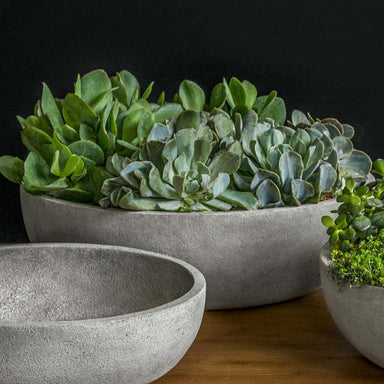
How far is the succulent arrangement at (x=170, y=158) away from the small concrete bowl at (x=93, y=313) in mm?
80

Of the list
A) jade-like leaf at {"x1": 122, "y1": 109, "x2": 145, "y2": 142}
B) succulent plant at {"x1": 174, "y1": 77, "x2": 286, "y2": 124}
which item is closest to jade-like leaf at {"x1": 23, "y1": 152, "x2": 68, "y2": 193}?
jade-like leaf at {"x1": 122, "y1": 109, "x2": 145, "y2": 142}

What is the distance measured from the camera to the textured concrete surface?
0.62 meters

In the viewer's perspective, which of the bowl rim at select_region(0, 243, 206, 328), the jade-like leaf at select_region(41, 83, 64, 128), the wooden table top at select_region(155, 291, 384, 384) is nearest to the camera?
the bowl rim at select_region(0, 243, 206, 328)

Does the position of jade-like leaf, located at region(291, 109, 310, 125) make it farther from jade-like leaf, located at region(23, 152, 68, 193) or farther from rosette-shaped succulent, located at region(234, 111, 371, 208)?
jade-like leaf, located at region(23, 152, 68, 193)

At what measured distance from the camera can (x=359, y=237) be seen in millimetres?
711

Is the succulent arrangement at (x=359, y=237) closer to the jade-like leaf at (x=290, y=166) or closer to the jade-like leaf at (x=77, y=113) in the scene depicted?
the jade-like leaf at (x=290, y=166)

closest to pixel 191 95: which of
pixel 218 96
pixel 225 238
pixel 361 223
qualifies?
pixel 218 96

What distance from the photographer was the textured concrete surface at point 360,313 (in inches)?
24.6

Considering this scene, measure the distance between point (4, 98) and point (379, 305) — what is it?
0.86m

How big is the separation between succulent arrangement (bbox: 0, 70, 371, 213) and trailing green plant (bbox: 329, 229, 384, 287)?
14 cm

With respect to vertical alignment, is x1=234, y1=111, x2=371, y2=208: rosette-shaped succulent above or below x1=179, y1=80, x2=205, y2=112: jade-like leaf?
below

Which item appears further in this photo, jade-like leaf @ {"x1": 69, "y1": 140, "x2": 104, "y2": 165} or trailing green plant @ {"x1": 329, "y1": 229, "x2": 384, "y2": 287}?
jade-like leaf @ {"x1": 69, "y1": 140, "x2": 104, "y2": 165}

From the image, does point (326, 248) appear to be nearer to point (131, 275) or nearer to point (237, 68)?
point (131, 275)

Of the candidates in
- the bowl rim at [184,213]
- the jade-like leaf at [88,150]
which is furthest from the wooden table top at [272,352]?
the jade-like leaf at [88,150]
